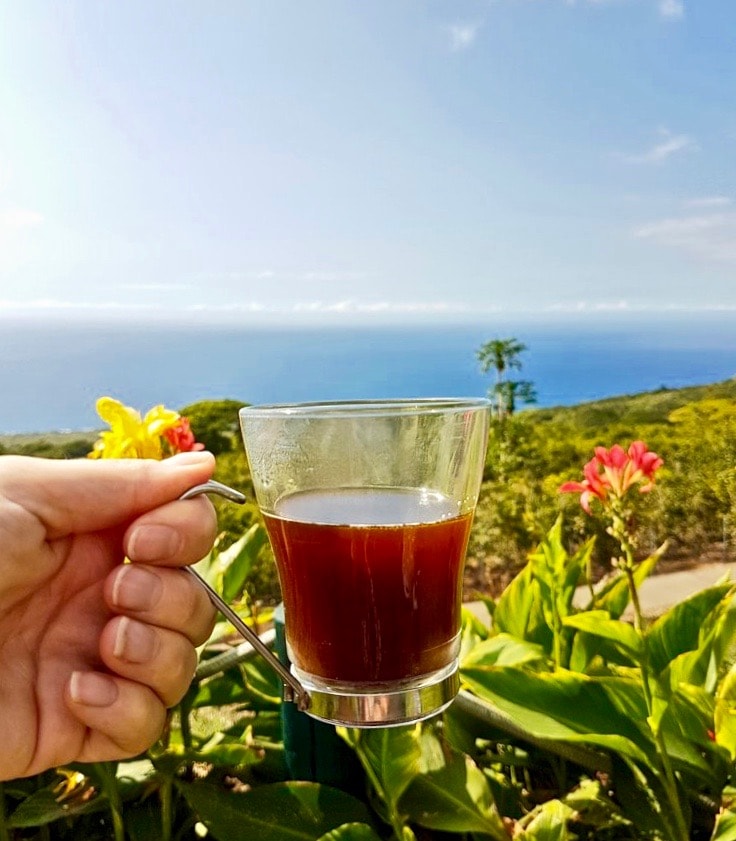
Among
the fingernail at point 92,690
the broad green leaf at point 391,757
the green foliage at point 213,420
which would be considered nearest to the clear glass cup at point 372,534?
the fingernail at point 92,690

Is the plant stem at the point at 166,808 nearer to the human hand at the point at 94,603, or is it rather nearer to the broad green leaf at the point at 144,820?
the broad green leaf at the point at 144,820

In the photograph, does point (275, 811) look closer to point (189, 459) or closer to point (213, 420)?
point (189, 459)

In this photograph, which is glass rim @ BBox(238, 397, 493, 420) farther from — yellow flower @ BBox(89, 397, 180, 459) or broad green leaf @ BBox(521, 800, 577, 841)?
broad green leaf @ BBox(521, 800, 577, 841)

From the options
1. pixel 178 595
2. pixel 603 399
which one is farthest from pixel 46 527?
pixel 603 399

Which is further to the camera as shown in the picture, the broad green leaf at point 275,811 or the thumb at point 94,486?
the broad green leaf at point 275,811

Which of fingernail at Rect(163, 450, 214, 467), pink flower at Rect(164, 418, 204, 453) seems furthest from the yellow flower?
fingernail at Rect(163, 450, 214, 467)

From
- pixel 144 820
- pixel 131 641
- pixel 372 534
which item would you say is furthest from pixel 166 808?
pixel 372 534
